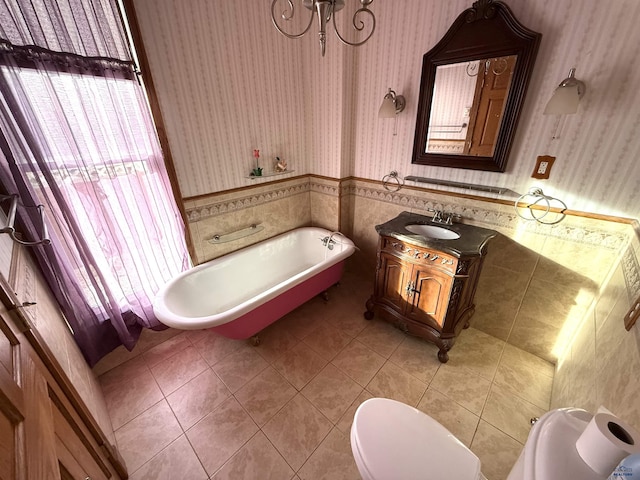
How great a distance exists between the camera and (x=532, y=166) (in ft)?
5.21

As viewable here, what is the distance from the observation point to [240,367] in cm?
184

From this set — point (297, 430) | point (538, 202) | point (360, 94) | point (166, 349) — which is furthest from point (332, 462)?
point (360, 94)

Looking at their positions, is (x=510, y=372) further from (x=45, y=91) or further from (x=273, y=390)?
(x=45, y=91)

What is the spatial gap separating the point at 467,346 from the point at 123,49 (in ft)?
9.57

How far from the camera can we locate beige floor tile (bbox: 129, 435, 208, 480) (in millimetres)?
1298

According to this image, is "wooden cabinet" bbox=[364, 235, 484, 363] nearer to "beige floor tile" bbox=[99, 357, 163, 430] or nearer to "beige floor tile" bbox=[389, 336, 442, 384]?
"beige floor tile" bbox=[389, 336, 442, 384]

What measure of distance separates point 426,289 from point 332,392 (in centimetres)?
91

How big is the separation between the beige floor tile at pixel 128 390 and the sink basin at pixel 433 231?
2.06 meters

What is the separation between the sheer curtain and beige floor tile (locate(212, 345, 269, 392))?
2.00 feet

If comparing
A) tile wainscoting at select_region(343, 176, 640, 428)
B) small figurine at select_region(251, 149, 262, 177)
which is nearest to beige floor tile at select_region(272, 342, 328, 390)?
tile wainscoting at select_region(343, 176, 640, 428)

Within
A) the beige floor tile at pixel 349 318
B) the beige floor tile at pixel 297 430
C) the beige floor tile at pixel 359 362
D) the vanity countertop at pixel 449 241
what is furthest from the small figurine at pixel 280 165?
the beige floor tile at pixel 297 430

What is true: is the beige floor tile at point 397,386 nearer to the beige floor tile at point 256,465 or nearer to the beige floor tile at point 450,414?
the beige floor tile at point 450,414

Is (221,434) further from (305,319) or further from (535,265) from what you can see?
(535,265)

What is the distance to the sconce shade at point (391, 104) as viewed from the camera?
1878 millimetres
